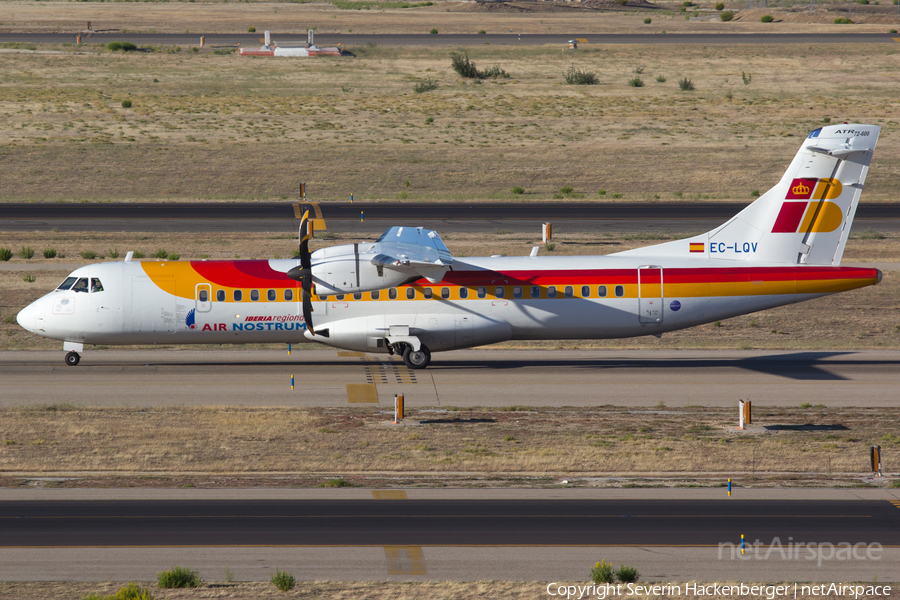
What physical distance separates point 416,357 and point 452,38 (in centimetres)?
9474

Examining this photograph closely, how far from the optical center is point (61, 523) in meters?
18.1

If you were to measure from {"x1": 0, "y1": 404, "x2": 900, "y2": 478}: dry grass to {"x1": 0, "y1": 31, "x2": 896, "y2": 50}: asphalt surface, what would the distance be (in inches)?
3607

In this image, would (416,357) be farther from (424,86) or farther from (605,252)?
(424,86)

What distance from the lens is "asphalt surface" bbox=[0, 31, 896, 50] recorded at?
11312cm

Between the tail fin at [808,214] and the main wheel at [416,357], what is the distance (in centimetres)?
1006

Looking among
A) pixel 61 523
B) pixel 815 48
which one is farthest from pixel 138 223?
pixel 815 48

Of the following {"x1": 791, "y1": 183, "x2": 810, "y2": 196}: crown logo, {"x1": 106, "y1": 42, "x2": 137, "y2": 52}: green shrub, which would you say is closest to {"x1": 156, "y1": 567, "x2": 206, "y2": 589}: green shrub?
{"x1": 791, "y1": 183, "x2": 810, "y2": 196}: crown logo

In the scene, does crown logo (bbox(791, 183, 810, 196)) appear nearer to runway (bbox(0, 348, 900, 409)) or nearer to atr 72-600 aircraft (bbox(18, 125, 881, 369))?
atr 72-600 aircraft (bbox(18, 125, 881, 369))

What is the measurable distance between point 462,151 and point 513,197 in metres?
11.5

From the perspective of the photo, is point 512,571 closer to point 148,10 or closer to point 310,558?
point 310,558

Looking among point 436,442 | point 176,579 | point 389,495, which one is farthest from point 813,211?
point 176,579

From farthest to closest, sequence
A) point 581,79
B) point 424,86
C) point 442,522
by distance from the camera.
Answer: point 581,79
point 424,86
point 442,522

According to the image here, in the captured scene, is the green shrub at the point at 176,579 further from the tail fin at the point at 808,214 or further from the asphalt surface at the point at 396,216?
the asphalt surface at the point at 396,216

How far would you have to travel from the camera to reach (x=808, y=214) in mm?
31484
